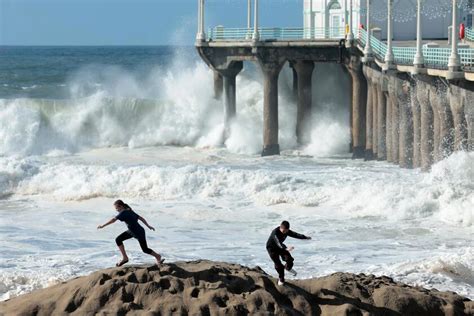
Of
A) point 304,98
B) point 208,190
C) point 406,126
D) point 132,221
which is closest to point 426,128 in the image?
point 406,126

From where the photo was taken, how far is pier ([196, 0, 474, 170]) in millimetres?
25609

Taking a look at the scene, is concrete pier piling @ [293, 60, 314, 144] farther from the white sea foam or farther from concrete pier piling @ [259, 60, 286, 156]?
the white sea foam

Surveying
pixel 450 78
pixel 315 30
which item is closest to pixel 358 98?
pixel 315 30

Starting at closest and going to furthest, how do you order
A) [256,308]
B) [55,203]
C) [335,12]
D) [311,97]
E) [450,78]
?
[256,308]
[450,78]
[55,203]
[311,97]
[335,12]

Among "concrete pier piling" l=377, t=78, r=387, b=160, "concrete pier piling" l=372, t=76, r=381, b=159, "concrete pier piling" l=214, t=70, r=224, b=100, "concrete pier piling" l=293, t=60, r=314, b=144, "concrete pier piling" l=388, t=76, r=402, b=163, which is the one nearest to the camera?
"concrete pier piling" l=388, t=76, r=402, b=163

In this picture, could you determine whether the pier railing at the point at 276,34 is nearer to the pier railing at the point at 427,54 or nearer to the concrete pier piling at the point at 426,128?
the pier railing at the point at 427,54

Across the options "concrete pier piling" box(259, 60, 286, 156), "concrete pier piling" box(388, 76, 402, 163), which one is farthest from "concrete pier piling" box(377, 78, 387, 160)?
"concrete pier piling" box(259, 60, 286, 156)

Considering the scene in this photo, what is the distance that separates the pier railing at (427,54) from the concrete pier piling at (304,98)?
225 centimetres

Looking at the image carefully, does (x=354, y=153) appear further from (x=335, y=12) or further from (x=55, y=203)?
(x=55, y=203)

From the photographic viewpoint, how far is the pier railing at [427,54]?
24295mm

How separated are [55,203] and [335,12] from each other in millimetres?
19454

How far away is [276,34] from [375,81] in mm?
5125

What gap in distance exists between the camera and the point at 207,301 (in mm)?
12469

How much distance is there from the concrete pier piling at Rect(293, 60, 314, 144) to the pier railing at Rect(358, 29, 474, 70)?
88.6 inches
